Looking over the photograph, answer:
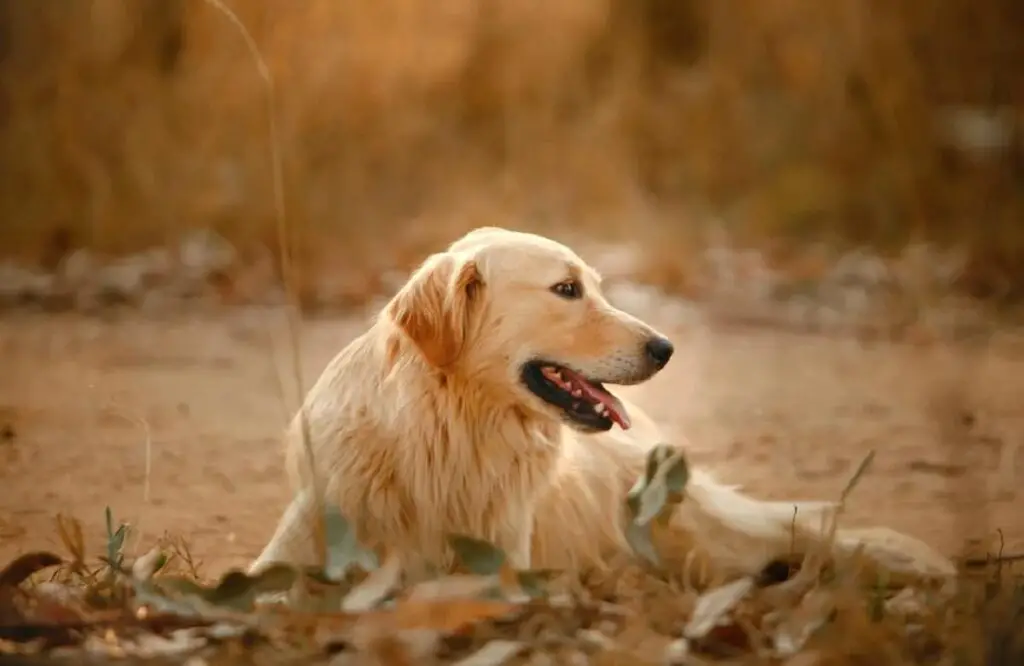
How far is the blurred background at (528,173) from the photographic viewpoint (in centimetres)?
429

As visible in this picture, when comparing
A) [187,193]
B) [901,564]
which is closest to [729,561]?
[901,564]

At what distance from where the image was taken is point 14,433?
3.12 meters

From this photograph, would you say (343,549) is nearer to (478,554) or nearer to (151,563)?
(478,554)

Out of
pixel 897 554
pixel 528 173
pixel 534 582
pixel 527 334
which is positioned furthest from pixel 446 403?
pixel 528 173

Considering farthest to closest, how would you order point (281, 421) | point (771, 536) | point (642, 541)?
point (281, 421), point (771, 536), point (642, 541)

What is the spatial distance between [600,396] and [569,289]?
157 mm

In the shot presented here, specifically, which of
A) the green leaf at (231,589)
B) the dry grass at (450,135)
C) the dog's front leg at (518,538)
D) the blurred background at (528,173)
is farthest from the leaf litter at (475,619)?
the dry grass at (450,135)

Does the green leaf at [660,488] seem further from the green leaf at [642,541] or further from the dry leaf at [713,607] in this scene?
the dry leaf at [713,607]

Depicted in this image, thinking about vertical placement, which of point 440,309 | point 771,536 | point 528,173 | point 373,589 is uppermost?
point 528,173

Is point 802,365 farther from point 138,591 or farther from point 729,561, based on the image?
point 138,591

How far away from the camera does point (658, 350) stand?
6.19ft

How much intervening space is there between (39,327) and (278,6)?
1.38 metres

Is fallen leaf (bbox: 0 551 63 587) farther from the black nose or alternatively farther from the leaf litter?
the black nose

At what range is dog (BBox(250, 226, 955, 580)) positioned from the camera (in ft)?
6.07
